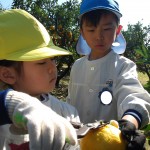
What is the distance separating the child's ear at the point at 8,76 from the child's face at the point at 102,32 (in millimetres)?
622

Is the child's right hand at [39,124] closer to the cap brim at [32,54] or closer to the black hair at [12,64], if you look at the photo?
the cap brim at [32,54]

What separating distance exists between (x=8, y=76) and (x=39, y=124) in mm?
820

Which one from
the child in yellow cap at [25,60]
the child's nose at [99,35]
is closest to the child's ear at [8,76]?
the child in yellow cap at [25,60]

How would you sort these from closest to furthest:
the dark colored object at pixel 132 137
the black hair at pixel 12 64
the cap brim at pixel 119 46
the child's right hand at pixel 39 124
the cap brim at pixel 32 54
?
the child's right hand at pixel 39 124
the dark colored object at pixel 132 137
the cap brim at pixel 32 54
the black hair at pixel 12 64
the cap brim at pixel 119 46

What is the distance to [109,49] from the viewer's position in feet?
6.41

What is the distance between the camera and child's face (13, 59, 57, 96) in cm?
142

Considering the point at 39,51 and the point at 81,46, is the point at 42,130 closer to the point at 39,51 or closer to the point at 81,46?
the point at 39,51

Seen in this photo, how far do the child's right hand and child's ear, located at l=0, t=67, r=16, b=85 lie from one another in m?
0.69

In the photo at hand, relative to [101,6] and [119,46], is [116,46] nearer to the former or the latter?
[119,46]

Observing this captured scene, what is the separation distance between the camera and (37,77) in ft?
4.68

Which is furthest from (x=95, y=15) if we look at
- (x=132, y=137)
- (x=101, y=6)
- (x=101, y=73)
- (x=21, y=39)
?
(x=132, y=137)

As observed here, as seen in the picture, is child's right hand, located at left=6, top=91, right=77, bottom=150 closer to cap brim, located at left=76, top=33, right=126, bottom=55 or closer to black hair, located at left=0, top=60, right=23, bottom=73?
black hair, located at left=0, top=60, right=23, bottom=73

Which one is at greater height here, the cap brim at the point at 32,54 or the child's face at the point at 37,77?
the cap brim at the point at 32,54

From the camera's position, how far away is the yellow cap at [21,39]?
135cm
